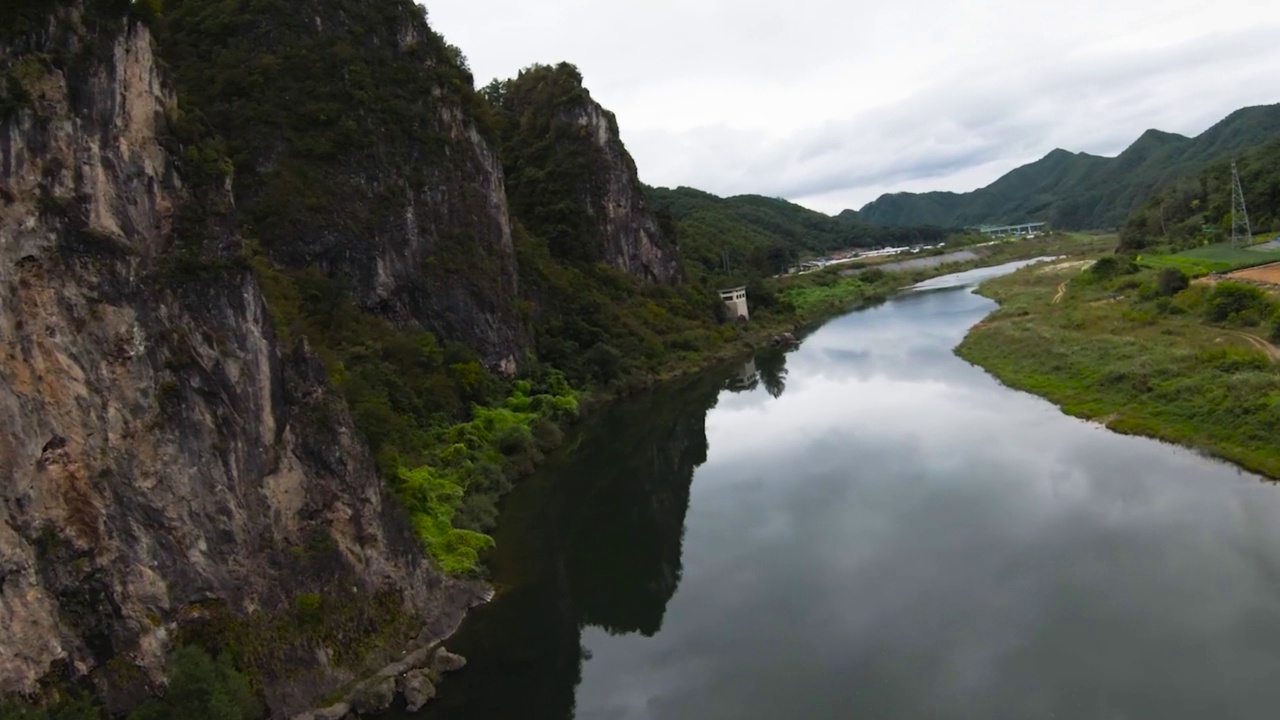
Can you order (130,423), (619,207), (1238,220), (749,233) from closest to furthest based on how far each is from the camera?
(130,423) → (1238,220) → (619,207) → (749,233)

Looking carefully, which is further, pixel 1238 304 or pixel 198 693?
pixel 1238 304

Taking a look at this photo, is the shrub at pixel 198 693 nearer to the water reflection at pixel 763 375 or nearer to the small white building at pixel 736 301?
the water reflection at pixel 763 375

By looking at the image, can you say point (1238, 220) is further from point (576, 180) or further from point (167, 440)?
point (167, 440)

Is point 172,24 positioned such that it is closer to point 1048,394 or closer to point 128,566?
point 128,566

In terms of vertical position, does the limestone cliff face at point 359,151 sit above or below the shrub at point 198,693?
above

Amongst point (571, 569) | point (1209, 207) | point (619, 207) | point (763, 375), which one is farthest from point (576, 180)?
point (1209, 207)

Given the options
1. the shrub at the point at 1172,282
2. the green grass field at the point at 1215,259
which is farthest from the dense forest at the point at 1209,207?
the shrub at the point at 1172,282
